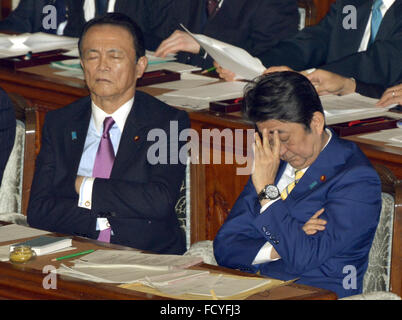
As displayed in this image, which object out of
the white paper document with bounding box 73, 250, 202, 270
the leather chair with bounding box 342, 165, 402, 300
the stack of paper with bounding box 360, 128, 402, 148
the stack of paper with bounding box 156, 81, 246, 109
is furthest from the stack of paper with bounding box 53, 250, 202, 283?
the stack of paper with bounding box 156, 81, 246, 109

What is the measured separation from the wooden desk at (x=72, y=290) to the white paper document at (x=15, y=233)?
0.37 meters

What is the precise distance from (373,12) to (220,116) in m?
1.42

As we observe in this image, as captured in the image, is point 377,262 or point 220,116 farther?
point 220,116

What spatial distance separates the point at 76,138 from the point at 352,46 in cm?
228

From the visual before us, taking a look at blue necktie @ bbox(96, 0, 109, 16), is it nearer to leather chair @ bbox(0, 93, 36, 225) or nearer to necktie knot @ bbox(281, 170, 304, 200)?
leather chair @ bbox(0, 93, 36, 225)

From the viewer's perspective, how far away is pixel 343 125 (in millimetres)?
4406

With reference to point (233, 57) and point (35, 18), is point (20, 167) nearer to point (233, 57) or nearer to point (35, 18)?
point (233, 57)

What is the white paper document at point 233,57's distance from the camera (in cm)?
504

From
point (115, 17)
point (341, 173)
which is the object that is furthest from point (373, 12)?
point (341, 173)

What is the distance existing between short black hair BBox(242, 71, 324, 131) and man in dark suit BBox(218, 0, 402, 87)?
2.01 metres

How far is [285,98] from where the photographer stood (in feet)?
11.3

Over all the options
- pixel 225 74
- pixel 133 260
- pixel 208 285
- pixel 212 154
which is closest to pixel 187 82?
pixel 225 74

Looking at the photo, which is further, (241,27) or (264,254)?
(241,27)
